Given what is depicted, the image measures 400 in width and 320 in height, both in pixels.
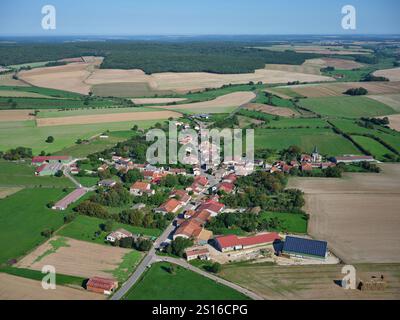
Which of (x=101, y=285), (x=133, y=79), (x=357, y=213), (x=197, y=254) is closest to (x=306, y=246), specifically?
(x=197, y=254)

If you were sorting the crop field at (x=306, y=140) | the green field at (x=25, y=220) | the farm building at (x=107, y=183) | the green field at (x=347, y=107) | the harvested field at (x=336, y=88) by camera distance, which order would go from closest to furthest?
the green field at (x=25, y=220)
the farm building at (x=107, y=183)
the crop field at (x=306, y=140)
the green field at (x=347, y=107)
the harvested field at (x=336, y=88)

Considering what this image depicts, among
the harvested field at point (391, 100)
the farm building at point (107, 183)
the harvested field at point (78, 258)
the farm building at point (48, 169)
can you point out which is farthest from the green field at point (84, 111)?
the harvested field at point (78, 258)

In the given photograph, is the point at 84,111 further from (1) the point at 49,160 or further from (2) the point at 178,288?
(2) the point at 178,288

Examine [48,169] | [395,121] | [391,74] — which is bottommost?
[48,169]

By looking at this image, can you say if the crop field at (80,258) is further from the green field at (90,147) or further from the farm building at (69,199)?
the green field at (90,147)

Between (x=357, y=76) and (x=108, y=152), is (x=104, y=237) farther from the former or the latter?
(x=357, y=76)

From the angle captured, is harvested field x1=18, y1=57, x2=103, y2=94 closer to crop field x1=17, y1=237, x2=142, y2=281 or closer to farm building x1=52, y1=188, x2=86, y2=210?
farm building x1=52, y1=188, x2=86, y2=210
